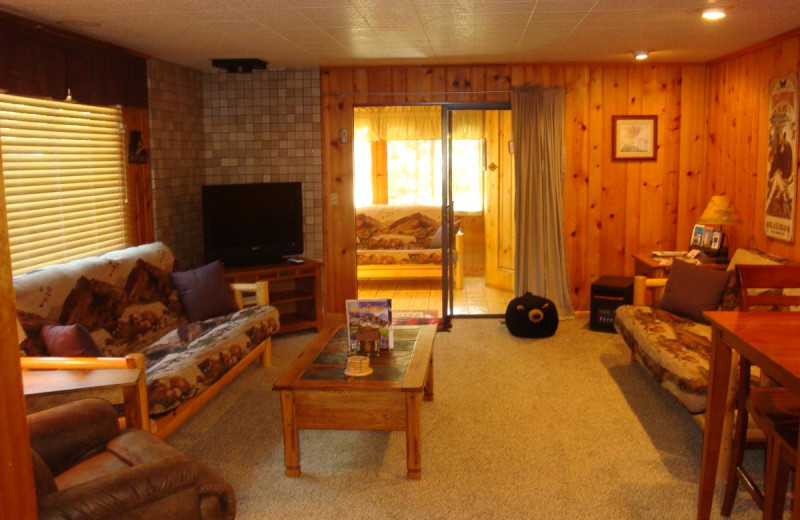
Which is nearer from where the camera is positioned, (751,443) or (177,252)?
(751,443)

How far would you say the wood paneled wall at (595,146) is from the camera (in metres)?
6.54

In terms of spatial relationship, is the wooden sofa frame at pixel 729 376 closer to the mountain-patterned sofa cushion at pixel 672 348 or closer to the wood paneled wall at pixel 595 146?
the mountain-patterned sofa cushion at pixel 672 348

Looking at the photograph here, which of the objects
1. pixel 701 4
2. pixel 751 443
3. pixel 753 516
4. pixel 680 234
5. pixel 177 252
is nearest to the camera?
pixel 753 516

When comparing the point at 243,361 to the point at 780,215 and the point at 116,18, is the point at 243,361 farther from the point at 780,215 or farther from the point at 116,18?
the point at 780,215

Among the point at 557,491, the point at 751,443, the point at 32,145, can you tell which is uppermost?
the point at 32,145

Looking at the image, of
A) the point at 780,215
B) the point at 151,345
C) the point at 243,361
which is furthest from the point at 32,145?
the point at 780,215

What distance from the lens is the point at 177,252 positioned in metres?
6.18

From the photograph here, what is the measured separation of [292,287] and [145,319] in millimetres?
2053

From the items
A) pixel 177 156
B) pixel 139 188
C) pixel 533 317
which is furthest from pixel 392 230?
pixel 139 188

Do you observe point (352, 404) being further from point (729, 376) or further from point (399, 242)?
point (399, 242)

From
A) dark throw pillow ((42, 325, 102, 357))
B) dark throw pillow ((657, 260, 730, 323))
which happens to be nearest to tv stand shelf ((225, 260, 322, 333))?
dark throw pillow ((42, 325, 102, 357))

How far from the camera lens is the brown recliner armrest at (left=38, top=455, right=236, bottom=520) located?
7.08ft

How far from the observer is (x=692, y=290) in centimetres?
501

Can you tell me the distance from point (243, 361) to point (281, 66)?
2.87m
